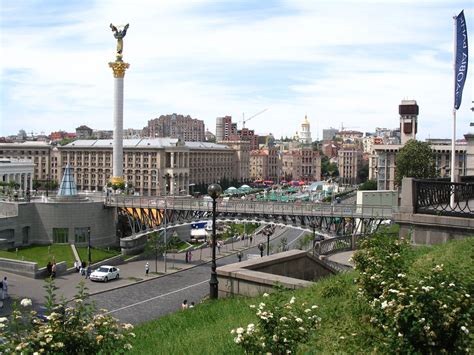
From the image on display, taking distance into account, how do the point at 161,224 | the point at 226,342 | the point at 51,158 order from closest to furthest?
the point at 226,342
the point at 161,224
the point at 51,158

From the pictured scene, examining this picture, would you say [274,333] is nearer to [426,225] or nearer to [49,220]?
[426,225]

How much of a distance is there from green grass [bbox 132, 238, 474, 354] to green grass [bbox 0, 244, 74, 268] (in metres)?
37.1

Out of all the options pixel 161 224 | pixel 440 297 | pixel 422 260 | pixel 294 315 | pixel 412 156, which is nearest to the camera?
pixel 440 297

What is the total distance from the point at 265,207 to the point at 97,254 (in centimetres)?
1568

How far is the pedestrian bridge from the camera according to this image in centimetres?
4581

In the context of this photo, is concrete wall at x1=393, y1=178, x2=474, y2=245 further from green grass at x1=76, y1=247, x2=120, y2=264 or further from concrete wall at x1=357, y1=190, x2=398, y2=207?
green grass at x1=76, y1=247, x2=120, y2=264

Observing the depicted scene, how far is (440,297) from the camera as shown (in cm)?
685

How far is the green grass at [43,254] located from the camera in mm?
48000

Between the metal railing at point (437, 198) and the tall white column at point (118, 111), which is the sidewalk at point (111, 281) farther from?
the tall white column at point (118, 111)

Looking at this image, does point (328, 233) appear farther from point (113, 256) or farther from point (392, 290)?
point (392, 290)

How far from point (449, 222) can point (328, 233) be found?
31303 mm

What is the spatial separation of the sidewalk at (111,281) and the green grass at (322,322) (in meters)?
17.9

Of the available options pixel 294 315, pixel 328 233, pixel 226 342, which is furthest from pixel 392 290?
pixel 328 233

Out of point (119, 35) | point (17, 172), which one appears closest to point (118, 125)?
point (119, 35)
